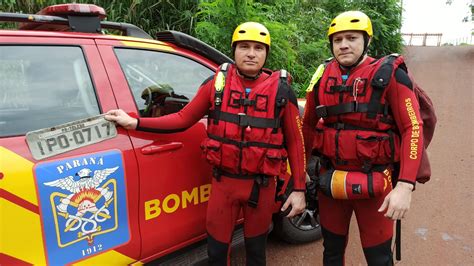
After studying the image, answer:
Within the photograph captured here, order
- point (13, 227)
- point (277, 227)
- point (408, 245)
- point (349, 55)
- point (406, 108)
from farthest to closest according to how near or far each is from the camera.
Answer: point (408, 245)
point (277, 227)
point (349, 55)
point (406, 108)
point (13, 227)

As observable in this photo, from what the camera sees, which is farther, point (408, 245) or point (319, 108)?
point (408, 245)

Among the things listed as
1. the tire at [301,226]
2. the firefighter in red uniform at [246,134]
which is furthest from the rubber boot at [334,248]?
the tire at [301,226]

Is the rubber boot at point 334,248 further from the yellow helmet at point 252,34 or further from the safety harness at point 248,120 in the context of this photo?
the yellow helmet at point 252,34

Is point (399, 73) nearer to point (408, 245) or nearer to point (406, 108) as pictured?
point (406, 108)

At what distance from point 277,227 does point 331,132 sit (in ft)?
4.37

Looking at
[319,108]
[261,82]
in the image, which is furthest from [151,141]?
[319,108]

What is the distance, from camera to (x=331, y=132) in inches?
84.4

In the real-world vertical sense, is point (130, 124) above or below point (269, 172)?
above

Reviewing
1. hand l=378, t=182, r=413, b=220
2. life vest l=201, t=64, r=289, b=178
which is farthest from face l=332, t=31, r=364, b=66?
hand l=378, t=182, r=413, b=220

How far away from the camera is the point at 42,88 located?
72.6 inches

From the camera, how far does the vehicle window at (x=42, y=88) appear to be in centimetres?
173

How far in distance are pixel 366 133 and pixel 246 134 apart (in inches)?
26.5

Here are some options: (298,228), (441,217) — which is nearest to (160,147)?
(298,228)

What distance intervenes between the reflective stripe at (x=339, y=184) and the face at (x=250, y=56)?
2.57 feet
